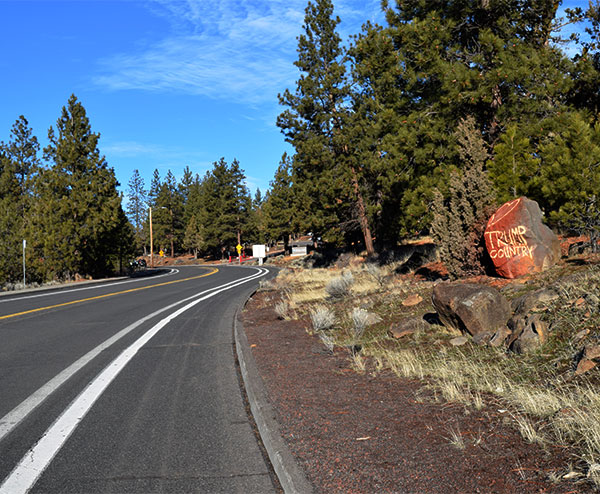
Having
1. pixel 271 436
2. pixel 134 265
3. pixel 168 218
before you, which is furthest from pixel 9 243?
pixel 168 218

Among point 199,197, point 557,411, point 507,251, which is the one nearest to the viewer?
point 557,411

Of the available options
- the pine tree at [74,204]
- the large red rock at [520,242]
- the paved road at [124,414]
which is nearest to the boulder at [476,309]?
the large red rock at [520,242]

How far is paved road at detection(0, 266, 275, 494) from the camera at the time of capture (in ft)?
11.4

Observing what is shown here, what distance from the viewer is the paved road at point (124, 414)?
3475 mm

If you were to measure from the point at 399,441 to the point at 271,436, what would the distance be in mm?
1095

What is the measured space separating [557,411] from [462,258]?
23.1 ft

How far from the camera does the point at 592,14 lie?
14750mm

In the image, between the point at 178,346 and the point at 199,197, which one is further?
the point at 199,197

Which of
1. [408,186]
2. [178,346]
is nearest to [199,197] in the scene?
[408,186]

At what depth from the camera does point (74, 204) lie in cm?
3025

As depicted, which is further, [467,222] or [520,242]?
[467,222]

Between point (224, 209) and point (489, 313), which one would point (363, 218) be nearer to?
point (489, 313)

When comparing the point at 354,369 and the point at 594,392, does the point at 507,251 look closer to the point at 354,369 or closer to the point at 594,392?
the point at 354,369

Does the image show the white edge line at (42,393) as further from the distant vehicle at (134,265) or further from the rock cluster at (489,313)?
the distant vehicle at (134,265)
